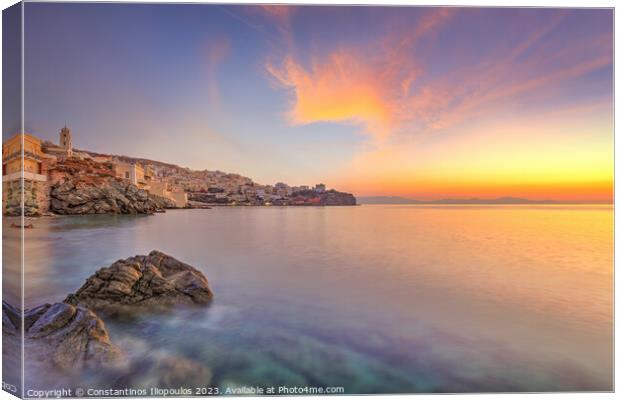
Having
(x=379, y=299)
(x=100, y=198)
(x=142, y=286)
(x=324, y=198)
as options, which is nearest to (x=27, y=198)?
(x=100, y=198)

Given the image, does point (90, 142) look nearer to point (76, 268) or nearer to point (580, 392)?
point (76, 268)

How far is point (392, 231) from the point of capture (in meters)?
4.49

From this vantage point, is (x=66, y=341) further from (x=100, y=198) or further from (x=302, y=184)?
(x=302, y=184)

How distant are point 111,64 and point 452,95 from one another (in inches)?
148

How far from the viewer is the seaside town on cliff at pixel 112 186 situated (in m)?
2.45

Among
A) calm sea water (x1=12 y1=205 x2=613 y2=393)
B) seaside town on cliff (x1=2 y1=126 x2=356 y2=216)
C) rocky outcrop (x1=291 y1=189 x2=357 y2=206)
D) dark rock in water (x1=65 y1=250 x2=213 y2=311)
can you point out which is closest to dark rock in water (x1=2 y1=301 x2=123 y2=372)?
calm sea water (x1=12 y1=205 x2=613 y2=393)

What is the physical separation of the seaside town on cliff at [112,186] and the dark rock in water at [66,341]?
42.0 inches

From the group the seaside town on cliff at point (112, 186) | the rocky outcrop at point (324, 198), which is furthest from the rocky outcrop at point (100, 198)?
the rocky outcrop at point (324, 198)

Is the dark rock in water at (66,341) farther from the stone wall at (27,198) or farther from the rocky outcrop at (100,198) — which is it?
the rocky outcrop at (100,198)

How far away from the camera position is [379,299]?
9.73 ft

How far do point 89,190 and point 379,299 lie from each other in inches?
142

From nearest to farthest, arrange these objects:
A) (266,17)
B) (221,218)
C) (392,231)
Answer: (266,17), (221,218), (392,231)

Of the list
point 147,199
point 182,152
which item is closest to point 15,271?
point 147,199

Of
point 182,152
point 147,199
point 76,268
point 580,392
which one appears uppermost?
point 182,152
